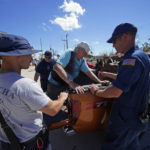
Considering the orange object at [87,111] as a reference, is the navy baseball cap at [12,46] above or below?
above

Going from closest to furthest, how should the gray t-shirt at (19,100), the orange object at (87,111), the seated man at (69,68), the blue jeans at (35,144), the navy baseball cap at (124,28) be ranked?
the gray t-shirt at (19,100) → the blue jeans at (35,144) → the navy baseball cap at (124,28) → the orange object at (87,111) → the seated man at (69,68)

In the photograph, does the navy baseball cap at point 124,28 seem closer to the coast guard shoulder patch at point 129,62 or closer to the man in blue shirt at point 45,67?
the coast guard shoulder patch at point 129,62

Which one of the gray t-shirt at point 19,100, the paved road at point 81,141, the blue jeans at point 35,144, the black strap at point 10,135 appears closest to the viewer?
the gray t-shirt at point 19,100

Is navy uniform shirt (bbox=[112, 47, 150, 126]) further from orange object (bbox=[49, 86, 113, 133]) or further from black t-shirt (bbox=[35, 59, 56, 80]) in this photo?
black t-shirt (bbox=[35, 59, 56, 80])

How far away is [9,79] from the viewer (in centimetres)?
92

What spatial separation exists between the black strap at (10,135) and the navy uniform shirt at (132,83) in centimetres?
114

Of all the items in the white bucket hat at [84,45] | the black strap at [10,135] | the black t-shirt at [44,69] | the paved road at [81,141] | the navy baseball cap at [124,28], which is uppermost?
the navy baseball cap at [124,28]

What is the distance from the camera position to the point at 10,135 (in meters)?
1.02

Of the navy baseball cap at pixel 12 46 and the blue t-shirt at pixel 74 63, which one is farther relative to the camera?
the blue t-shirt at pixel 74 63

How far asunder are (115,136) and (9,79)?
145cm

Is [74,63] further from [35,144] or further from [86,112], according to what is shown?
[35,144]

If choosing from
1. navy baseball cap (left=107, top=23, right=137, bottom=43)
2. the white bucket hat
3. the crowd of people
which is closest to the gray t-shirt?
the crowd of people

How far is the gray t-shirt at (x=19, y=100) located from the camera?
2.94 ft

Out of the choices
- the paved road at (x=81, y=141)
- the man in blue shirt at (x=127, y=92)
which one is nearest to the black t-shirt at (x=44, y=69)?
the paved road at (x=81, y=141)
